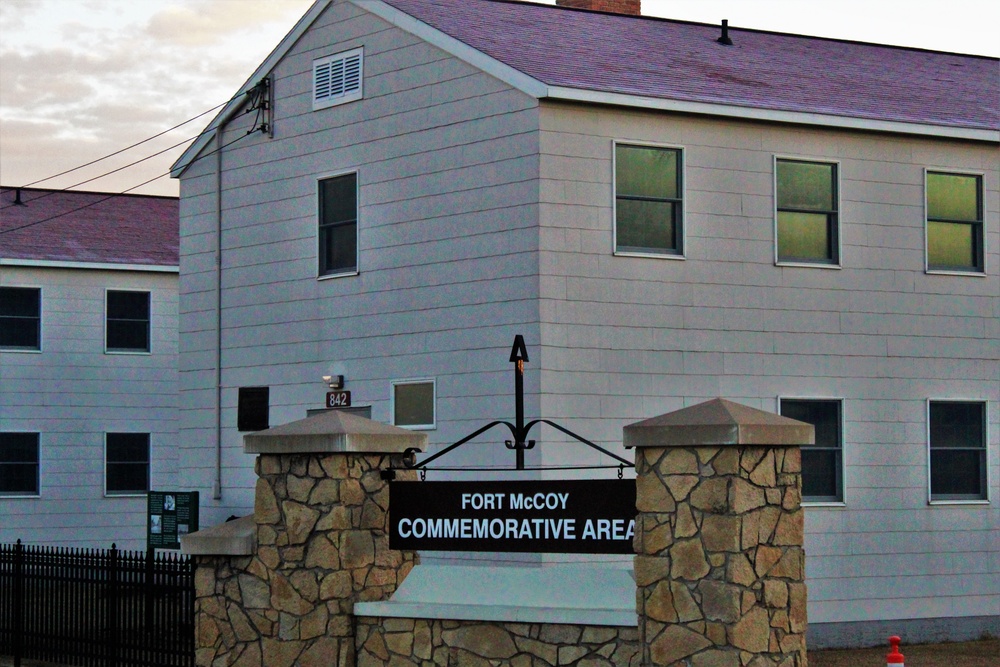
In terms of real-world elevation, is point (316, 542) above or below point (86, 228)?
below

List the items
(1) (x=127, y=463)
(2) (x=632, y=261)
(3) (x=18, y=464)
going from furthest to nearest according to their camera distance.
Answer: (1) (x=127, y=463), (3) (x=18, y=464), (2) (x=632, y=261)

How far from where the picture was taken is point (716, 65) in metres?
19.9

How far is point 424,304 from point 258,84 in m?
4.69

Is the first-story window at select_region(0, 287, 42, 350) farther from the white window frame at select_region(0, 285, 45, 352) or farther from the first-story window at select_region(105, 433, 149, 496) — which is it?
the first-story window at select_region(105, 433, 149, 496)

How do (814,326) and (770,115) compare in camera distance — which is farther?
(814,326)

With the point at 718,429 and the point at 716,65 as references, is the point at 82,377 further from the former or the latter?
the point at 718,429

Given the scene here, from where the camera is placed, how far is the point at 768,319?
18266mm

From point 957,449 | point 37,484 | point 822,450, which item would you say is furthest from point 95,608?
point 37,484

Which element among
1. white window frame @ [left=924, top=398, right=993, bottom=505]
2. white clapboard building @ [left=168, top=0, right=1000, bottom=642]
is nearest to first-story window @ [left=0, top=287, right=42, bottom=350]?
white clapboard building @ [left=168, top=0, right=1000, bottom=642]

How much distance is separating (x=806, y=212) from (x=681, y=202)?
1.80 m

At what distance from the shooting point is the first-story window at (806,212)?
60.9ft

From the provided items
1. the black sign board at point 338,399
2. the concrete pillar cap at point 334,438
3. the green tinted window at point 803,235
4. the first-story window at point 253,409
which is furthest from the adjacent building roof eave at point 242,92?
the concrete pillar cap at point 334,438

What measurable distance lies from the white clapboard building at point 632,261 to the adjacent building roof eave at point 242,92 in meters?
0.06

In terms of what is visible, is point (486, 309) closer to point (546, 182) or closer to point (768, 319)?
point (546, 182)
